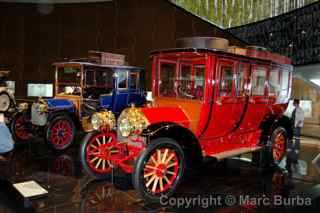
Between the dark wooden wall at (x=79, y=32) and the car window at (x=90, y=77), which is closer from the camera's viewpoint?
the car window at (x=90, y=77)

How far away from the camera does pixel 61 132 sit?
4.99 meters

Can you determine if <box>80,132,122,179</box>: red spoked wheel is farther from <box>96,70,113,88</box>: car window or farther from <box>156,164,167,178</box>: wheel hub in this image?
<box>96,70,113,88</box>: car window

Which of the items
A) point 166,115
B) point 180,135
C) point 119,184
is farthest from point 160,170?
point 119,184

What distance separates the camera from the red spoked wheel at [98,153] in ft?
10.4

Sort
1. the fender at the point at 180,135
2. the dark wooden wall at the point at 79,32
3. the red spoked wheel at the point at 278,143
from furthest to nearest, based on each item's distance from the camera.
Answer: the dark wooden wall at the point at 79,32 < the red spoked wheel at the point at 278,143 < the fender at the point at 180,135

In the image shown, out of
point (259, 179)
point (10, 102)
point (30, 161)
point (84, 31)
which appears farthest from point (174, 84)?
point (84, 31)

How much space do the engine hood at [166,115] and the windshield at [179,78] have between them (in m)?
0.25

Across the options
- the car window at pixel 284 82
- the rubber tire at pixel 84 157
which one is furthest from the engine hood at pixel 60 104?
the car window at pixel 284 82

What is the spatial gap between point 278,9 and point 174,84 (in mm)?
5454

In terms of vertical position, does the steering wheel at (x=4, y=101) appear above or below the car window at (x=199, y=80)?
below

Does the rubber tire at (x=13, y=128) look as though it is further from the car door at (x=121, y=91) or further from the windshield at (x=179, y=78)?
the windshield at (x=179, y=78)

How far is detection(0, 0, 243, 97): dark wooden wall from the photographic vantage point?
8.77m

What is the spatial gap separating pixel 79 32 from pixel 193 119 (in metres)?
7.34
